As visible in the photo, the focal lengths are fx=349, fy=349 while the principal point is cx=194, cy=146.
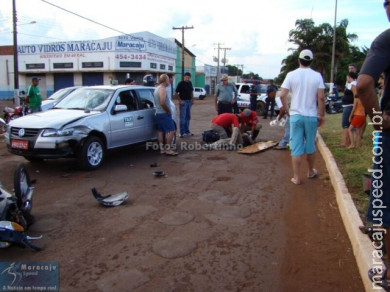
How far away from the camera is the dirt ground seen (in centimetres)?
302

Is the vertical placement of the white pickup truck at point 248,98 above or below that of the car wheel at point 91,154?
above

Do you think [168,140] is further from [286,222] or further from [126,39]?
[126,39]

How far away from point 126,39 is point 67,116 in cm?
3498

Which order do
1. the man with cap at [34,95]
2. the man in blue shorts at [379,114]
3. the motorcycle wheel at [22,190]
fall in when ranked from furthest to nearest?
the man with cap at [34,95]
the motorcycle wheel at [22,190]
the man in blue shorts at [379,114]

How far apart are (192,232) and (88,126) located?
3.48 meters

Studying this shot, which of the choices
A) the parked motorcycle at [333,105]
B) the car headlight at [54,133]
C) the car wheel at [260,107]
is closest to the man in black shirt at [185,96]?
the car headlight at [54,133]

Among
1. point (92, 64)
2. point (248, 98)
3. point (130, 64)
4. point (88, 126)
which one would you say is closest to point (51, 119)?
point (88, 126)

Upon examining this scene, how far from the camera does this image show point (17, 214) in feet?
11.6

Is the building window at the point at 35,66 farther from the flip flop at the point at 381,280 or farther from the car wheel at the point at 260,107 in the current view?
the flip flop at the point at 381,280

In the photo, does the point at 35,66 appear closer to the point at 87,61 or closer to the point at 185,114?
the point at 87,61

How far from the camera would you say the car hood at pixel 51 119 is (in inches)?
243

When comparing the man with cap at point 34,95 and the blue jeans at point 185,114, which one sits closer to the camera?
the blue jeans at point 185,114

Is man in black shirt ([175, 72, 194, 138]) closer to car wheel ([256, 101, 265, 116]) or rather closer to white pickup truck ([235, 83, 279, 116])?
white pickup truck ([235, 83, 279, 116])

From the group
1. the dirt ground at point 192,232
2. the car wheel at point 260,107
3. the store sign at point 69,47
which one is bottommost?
the dirt ground at point 192,232
